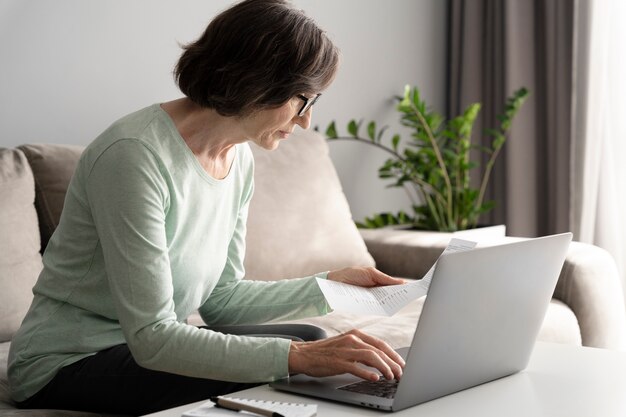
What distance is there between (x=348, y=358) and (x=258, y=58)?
473 millimetres

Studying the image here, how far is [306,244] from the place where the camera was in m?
2.35

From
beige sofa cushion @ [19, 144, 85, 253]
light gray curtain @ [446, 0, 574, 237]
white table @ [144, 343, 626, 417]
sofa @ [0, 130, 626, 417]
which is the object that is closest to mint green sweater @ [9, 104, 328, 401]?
white table @ [144, 343, 626, 417]

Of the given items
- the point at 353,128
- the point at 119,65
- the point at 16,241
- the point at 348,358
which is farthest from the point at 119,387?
the point at 353,128

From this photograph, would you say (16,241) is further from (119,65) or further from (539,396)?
(539,396)

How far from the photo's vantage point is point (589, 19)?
3.22 metres

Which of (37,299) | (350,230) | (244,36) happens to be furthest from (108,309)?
(350,230)

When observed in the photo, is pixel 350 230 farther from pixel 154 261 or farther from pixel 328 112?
pixel 154 261

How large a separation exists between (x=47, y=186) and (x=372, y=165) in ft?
5.47

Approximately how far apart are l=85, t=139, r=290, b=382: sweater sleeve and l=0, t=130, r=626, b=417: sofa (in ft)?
1.93

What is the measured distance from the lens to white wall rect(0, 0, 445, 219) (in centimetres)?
221

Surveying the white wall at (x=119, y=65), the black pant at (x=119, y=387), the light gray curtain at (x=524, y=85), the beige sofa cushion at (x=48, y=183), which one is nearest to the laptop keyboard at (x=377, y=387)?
the black pant at (x=119, y=387)

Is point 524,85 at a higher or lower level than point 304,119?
lower

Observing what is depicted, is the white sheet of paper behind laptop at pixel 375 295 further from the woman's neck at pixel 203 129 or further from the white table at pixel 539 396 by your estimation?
the woman's neck at pixel 203 129

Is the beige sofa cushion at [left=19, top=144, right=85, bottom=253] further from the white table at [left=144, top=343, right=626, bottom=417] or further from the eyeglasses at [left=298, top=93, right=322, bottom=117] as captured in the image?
the white table at [left=144, top=343, right=626, bottom=417]
